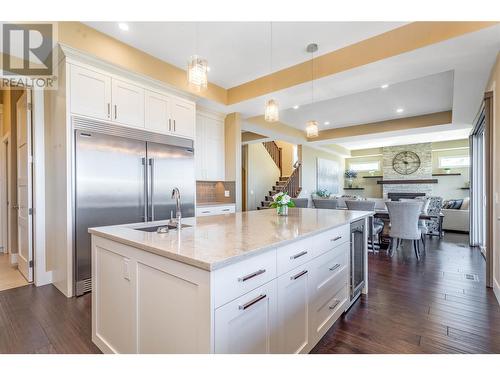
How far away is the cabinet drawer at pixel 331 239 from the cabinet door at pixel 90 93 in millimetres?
2777

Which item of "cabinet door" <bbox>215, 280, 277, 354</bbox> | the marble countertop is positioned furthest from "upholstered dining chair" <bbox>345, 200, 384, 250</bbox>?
"cabinet door" <bbox>215, 280, 277, 354</bbox>

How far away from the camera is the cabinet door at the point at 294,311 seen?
148 centimetres

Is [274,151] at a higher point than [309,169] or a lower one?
higher

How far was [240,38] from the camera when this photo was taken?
3.01 m

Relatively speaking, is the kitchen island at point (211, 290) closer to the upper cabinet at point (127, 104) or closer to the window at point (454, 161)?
the upper cabinet at point (127, 104)

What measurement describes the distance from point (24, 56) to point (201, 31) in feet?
7.00

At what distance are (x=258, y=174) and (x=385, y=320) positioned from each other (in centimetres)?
675

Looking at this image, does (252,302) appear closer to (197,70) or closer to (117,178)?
(197,70)

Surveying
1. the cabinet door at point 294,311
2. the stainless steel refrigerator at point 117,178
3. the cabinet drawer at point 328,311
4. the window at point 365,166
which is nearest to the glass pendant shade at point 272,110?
the stainless steel refrigerator at point 117,178

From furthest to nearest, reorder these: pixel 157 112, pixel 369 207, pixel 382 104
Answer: pixel 382 104 < pixel 369 207 < pixel 157 112

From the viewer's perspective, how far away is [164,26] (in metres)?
2.83

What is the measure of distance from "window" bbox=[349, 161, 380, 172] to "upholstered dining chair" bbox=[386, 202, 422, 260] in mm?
7334

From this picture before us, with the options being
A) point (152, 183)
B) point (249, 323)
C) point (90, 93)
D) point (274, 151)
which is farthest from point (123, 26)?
point (274, 151)

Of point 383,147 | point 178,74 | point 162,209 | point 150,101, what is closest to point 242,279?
point 162,209
